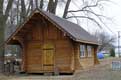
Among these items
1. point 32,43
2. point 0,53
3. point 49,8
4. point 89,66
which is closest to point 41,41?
point 32,43

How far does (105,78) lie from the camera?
2175 cm

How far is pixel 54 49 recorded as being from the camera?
28.4 meters

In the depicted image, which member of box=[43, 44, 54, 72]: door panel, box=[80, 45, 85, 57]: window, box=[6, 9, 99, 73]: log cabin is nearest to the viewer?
box=[6, 9, 99, 73]: log cabin

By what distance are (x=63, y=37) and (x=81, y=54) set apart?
138 inches

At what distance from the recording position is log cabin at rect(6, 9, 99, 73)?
2788 cm

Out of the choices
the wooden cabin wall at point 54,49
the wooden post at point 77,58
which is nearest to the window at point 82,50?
the wooden post at point 77,58

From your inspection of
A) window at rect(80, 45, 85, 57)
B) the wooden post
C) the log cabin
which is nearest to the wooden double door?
the log cabin

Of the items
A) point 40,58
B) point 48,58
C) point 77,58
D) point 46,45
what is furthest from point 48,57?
point 77,58

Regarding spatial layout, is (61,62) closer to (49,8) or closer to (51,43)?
(51,43)

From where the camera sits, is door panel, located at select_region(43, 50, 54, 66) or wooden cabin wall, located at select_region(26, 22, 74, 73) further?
door panel, located at select_region(43, 50, 54, 66)

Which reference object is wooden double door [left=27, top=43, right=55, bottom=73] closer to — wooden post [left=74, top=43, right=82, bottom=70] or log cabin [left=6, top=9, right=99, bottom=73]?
log cabin [left=6, top=9, right=99, bottom=73]

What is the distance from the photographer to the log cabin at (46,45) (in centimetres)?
2788

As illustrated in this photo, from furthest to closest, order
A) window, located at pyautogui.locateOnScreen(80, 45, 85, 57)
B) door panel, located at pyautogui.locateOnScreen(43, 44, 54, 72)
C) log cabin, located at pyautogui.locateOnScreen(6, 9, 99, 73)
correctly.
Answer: window, located at pyautogui.locateOnScreen(80, 45, 85, 57) < door panel, located at pyautogui.locateOnScreen(43, 44, 54, 72) < log cabin, located at pyautogui.locateOnScreen(6, 9, 99, 73)

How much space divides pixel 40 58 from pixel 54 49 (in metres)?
1.46
